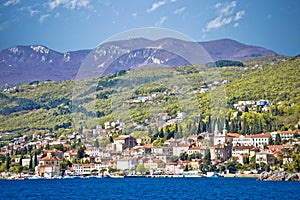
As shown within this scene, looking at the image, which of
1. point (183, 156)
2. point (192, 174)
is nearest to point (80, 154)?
point (183, 156)

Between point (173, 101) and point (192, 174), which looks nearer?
point (192, 174)

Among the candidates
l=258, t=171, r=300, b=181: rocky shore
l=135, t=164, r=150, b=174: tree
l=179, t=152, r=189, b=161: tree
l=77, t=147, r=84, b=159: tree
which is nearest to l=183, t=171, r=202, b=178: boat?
l=179, t=152, r=189, b=161: tree

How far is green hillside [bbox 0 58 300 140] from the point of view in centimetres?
5853

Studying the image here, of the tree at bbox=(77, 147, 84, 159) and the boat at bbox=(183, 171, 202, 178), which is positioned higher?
the tree at bbox=(77, 147, 84, 159)

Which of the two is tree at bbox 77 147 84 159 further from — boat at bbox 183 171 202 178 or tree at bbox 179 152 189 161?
boat at bbox 183 171 202 178

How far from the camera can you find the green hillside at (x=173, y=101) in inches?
2304

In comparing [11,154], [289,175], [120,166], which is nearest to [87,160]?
[120,166]

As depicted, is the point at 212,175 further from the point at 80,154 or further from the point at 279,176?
the point at 80,154

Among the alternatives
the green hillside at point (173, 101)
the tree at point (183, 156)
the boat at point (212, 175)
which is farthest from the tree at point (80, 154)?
the boat at point (212, 175)

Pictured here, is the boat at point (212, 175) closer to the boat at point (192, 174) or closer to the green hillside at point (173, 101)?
the boat at point (192, 174)

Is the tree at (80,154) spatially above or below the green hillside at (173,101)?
below

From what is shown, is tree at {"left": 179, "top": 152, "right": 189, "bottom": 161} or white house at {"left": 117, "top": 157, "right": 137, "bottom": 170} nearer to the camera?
tree at {"left": 179, "top": 152, "right": 189, "bottom": 161}

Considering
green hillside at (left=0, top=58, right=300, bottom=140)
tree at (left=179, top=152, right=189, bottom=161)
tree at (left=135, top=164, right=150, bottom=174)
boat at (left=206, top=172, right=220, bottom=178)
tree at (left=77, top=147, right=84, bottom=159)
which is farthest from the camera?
green hillside at (left=0, top=58, right=300, bottom=140)

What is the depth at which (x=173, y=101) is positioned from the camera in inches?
2817
